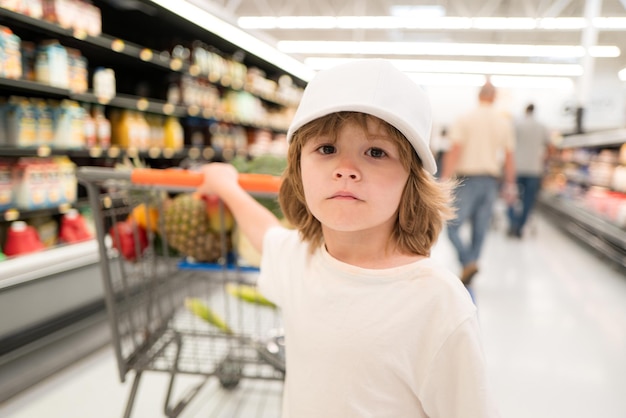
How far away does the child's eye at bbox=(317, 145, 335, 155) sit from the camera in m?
→ 0.78

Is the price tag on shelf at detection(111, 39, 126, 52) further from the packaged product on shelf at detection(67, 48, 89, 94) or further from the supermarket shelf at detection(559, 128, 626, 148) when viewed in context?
the supermarket shelf at detection(559, 128, 626, 148)

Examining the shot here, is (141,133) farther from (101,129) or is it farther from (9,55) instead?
(9,55)

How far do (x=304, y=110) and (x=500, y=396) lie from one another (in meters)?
1.91

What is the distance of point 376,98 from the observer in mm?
703

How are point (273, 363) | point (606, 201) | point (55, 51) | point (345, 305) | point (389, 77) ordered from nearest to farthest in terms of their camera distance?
point (389, 77) → point (345, 305) → point (273, 363) → point (55, 51) → point (606, 201)

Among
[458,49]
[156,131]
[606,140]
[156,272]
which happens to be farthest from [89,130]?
[458,49]

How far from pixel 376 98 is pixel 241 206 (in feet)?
1.87

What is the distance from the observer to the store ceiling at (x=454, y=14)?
10.1 meters

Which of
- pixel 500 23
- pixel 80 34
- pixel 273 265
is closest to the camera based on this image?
pixel 273 265

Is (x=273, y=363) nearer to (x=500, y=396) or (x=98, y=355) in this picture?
(x=500, y=396)

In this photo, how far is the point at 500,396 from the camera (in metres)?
2.05

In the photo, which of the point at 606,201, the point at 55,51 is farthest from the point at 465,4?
the point at 55,51

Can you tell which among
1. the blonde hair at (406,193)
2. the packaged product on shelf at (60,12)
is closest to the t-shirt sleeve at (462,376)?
the blonde hair at (406,193)

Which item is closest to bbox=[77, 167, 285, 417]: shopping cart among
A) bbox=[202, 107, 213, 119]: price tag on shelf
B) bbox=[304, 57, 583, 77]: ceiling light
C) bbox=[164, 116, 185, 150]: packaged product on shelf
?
bbox=[164, 116, 185, 150]: packaged product on shelf
